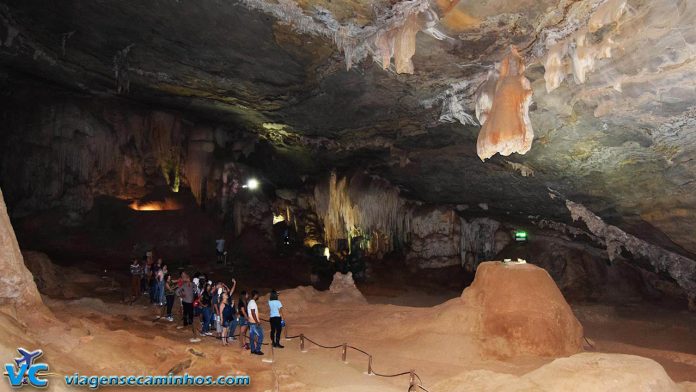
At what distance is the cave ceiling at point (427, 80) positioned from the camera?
6781 millimetres

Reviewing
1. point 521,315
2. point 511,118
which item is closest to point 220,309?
point 521,315

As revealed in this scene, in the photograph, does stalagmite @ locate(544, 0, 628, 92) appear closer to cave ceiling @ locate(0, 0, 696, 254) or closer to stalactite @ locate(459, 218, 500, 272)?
cave ceiling @ locate(0, 0, 696, 254)

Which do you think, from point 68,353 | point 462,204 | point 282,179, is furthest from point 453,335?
point 282,179

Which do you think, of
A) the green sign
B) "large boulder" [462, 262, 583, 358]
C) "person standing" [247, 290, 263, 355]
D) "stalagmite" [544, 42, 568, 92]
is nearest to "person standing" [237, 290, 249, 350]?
"person standing" [247, 290, 263, 355]

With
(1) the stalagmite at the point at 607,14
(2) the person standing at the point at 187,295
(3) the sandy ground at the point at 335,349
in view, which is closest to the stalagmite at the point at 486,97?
(1) the stalagmite at the point at 607,14

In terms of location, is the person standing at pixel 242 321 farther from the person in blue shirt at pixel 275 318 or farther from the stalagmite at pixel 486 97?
the stalagmite at pixel 486 97

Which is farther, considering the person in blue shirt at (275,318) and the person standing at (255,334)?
the person in blue shirt at (275,318)

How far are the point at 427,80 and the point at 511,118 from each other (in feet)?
9.54

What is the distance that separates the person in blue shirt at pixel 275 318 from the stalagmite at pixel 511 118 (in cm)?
450

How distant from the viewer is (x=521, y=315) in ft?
25.7

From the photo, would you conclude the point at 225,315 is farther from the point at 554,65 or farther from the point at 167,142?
the point at 167,142

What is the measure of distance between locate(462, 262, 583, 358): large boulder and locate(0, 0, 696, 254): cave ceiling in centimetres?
338

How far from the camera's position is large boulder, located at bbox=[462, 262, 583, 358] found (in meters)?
7.69

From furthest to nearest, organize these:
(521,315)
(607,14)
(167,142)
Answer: (167,142)
(521,315)
(607,14)
